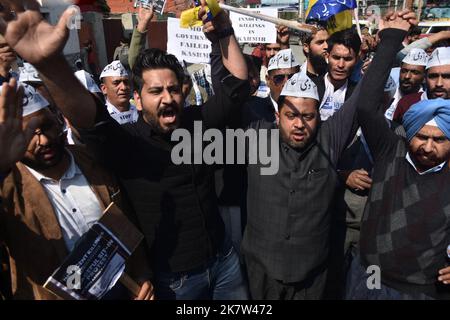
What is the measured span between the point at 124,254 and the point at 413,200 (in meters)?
1.55

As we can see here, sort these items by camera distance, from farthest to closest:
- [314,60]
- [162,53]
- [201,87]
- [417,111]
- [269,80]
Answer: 1. [201,87]
2. [314,60]
3. [269,80]
4. [162,53]
5. [417,111]

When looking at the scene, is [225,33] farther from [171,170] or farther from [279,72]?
[279,72]

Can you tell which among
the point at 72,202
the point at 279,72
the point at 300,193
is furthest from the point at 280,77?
the point at 72,202

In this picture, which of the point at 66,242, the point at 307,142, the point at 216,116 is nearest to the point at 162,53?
the point at 216,116

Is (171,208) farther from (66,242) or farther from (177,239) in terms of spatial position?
(66,242)

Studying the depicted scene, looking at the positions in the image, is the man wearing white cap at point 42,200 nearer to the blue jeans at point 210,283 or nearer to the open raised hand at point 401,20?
the blue jeans at point 210,283

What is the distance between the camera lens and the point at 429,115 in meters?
1.92

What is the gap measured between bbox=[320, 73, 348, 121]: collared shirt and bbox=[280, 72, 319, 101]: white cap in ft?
3.18

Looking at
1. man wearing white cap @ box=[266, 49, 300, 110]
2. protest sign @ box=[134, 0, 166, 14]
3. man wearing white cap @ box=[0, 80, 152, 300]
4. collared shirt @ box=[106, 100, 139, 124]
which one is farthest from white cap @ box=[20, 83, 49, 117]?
protest sign @ box=[134, 0, 166, 14]

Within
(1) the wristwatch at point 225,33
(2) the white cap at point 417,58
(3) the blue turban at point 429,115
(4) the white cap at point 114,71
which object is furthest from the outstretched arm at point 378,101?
(4) the white cap at point 114,71

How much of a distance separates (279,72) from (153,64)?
1339 millimetres

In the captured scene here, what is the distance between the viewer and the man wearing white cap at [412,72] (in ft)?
12.3

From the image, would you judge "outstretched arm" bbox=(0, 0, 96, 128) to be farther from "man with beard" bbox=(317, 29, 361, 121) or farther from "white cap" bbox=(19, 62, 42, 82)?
"man with beard" bbox=(317, 29, 361, 121)

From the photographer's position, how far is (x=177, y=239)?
6.74 feet
